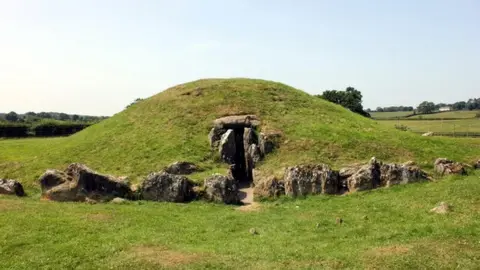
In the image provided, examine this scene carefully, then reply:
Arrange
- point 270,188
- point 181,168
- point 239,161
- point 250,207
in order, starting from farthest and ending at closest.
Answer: point 239,161 → point 181,168 → point 270,188 → point 250,207

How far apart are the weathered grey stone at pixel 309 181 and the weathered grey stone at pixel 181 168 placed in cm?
800

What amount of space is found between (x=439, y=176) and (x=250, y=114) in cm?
1699

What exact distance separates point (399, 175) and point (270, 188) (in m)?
8.45

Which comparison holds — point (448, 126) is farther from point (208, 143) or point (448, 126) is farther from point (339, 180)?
point (339, 180)

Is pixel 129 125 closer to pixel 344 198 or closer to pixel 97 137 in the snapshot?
pixel 97 137

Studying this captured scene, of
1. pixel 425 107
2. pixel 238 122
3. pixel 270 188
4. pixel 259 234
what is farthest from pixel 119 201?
pixel 425 107

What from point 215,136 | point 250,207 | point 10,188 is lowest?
point 250,207

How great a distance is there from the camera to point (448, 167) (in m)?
31.7

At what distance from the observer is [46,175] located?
30938 mm

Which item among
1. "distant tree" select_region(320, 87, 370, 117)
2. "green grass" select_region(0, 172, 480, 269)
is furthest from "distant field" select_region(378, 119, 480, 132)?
"green grass" select_region(0, 172, 480, 269)

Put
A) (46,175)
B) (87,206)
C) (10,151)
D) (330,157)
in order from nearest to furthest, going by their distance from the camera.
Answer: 1. (87,206)
2. (46,175)
3. (330,157)
4. (10,151)

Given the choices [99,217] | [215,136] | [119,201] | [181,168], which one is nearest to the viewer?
[99,217]

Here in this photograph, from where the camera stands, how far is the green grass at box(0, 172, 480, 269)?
16922 millimetres

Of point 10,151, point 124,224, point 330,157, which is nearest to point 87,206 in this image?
point 124,224
